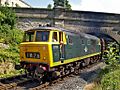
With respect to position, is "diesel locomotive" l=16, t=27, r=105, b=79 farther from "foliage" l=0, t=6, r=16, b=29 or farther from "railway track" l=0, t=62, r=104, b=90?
"foliage" l=0, t=6, r=16, b=29

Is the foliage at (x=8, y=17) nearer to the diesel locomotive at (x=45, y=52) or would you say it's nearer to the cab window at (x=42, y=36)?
the diesel locomotive at (x=45, y=52)

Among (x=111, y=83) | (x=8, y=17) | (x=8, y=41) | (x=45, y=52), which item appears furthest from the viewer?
(x=8, y=17)

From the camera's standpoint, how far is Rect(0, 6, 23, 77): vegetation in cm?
1975

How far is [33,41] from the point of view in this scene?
50.1ft

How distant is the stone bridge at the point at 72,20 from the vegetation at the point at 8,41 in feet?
4.45

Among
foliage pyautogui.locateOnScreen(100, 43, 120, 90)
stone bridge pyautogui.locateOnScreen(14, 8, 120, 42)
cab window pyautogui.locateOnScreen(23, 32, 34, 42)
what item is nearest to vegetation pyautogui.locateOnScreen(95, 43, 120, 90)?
foliage pyautogui.locateOnScreen(100, 43, 120, 90)

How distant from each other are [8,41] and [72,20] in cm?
845

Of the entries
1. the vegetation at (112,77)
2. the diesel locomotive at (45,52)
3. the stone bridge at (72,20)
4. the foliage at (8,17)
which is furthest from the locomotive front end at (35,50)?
the stone bridge at (72,20)

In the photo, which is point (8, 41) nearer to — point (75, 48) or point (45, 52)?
point (75, 48)

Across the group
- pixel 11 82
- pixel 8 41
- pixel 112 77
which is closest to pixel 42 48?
pixel 11 82

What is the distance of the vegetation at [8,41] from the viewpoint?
19.8 meters

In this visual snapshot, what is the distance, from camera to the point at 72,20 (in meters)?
30.4

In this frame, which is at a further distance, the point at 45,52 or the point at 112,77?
the point at 45,52

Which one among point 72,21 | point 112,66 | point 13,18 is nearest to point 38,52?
point 112,66
